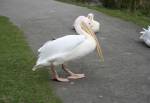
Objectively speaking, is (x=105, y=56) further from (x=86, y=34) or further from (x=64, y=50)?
(x=64, y=50)

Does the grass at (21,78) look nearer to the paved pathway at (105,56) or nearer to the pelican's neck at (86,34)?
the paved pathway at (105,56)

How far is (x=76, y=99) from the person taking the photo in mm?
6344

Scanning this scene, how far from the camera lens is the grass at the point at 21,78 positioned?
631 cm

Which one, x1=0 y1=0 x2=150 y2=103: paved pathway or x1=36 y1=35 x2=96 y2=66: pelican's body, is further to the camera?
x1=36 y1=35 x2=96 y2=66: pelican's body

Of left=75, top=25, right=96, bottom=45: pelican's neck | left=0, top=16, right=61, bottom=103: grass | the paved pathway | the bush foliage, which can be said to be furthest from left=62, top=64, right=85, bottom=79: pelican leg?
the bush foliage

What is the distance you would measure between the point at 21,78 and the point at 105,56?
253 cm

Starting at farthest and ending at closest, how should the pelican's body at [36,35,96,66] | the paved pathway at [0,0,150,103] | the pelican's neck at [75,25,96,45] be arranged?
the pelican's neck at [75,25,96,45]
the pelican's body at [36,35,96,66]
the paved pathway at [0,0,150,103]

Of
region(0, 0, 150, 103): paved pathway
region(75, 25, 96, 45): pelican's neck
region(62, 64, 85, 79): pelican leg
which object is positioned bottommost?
region(0, 0, 150, 103): paved pathway

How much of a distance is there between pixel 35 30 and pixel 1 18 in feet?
8.12

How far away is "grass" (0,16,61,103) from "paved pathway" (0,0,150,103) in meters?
0.24

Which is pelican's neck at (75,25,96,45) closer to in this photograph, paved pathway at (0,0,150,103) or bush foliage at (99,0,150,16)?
paved pathway at (0,0,150,103)

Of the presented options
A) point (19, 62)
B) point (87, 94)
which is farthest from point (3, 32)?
point (87, 94)

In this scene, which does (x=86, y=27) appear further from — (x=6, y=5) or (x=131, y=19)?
(x=6, y=5)

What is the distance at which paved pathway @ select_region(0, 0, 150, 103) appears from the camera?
6.57 metres
